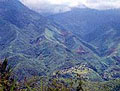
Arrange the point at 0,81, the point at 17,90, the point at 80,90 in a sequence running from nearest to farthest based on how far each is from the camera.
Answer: the point at 0,81 → the point at 17,90 → the point at 80,90

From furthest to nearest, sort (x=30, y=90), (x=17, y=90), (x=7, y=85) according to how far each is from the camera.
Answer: (x=17, y=90) < (x=7, y=85) < (x=30, y=90)

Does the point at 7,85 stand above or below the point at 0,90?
below

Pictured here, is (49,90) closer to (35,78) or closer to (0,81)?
(0,81)

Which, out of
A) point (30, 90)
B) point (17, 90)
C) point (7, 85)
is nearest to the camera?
point (30, 90)

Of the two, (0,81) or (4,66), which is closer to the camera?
(0,81)

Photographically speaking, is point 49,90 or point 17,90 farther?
point 17,90

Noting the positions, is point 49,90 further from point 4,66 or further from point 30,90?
point 30,90

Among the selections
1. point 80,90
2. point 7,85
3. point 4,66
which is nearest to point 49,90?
point 7,85

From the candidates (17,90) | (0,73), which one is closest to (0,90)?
(17,90)

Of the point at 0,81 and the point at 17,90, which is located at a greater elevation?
the point at 0,81

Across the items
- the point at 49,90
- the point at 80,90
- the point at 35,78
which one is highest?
the point at 35,78
